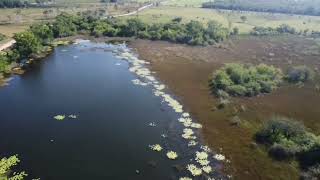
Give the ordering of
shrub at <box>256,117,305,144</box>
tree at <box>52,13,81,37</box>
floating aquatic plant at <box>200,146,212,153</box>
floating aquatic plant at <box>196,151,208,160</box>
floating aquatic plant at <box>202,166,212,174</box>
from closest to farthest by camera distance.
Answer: floating aquatic plant at <box>202,166,212,174</box> < floating aquatic plant at <box>196,151,208,160</box> < floating aquatic plant at <box>200,146,212,153</box> < shrub at <box>256,117,305,144</box> < tree at <box>52,13,81,37</box>

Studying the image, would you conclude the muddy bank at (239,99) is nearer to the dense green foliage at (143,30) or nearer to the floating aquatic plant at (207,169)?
the floating aquatic plant at (207,169)

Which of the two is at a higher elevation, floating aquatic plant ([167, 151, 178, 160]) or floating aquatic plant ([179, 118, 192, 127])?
floating aquatic plant ([179, 118, 192, 127])

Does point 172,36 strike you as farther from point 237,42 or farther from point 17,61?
point 17,61

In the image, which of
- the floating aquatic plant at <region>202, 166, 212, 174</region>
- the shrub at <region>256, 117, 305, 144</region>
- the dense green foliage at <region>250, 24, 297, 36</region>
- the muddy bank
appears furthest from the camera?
the dense green foliage at <region>250, 24, 297, 36</region>

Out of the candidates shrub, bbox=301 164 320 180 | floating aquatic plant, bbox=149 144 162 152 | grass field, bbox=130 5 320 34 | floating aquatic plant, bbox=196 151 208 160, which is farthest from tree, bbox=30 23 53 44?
shrub, bbox=301 164 320 180

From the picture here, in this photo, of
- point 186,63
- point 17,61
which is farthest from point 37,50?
point 186,63

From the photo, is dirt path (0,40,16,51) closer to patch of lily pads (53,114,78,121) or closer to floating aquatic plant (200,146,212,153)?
patch of lily pads (53,114,78,121)

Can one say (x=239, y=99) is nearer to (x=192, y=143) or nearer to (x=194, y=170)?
(x=192, y=143)
